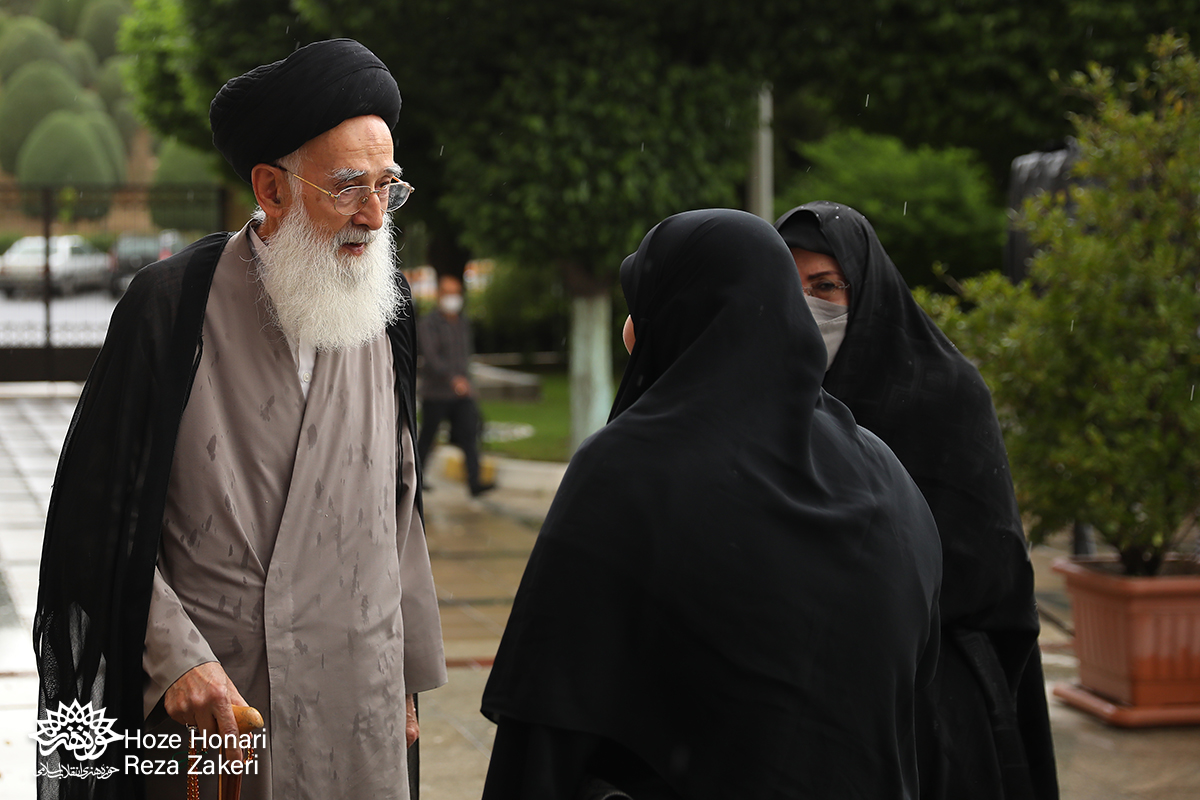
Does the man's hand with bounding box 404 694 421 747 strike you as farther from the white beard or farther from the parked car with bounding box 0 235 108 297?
the parked car with bounding box 0 235 108 297

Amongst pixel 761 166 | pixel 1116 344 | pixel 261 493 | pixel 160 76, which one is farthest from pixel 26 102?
pixel 261 493

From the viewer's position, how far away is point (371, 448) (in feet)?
8.18

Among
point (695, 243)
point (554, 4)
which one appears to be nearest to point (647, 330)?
point (695, 243)

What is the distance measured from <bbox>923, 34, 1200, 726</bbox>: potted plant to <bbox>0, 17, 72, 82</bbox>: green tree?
164ft

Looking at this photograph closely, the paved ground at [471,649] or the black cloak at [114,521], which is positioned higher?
the black cloak at [114,521]

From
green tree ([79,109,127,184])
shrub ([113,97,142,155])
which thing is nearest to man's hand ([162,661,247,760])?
green tree ([79,109,127,184])

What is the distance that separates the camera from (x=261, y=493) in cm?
237

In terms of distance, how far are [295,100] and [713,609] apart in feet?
4.27

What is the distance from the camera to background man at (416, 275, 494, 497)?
10.8 metres

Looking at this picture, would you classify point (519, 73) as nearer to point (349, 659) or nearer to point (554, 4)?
point (554, 4)

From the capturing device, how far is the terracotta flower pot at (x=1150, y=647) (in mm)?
5188

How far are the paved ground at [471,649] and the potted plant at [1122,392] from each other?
341 millimetres

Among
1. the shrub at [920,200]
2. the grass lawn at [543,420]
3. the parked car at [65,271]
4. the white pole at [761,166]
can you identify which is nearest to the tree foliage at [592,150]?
the white pole at [761,166]

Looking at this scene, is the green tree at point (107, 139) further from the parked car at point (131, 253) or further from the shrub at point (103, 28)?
the parked car at point (131, 253)
